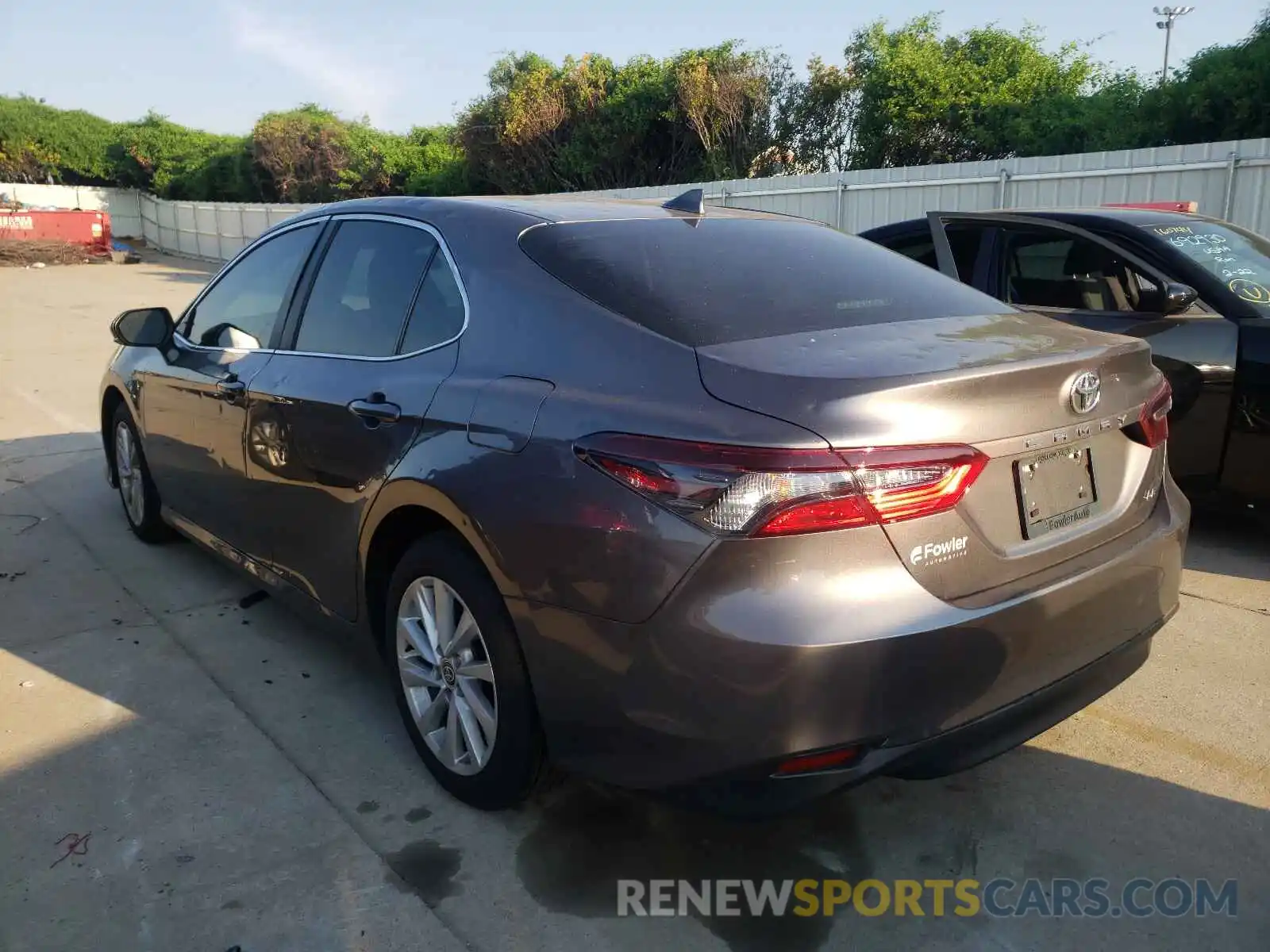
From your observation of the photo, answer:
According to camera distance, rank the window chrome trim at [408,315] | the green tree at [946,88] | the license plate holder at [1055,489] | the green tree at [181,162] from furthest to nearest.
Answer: the green tree at [181,162] → the green tree at [946,88] → the window chrome trim at [408,315] → the license plate holder at [1055,489]

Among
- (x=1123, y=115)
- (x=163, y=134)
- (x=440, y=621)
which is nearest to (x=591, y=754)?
(x=440, y=621)

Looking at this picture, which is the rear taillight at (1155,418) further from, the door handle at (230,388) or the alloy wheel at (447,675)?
the door handle at (230,388)

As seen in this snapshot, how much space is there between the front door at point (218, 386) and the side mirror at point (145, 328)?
0.06 meters

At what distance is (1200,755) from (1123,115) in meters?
17.7

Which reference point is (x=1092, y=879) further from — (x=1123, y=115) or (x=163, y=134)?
(x=163, y=134)

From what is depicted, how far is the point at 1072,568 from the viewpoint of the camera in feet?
7.94

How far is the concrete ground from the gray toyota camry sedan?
0.28 meters

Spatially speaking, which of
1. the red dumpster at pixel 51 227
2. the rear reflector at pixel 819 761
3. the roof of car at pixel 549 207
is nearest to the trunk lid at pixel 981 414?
the rear reflector at pixel 819 761

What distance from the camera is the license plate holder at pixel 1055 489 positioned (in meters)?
2.31

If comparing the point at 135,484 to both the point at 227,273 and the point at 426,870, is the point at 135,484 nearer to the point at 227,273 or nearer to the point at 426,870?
the point at 227,273

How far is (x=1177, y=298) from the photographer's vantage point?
4496mm

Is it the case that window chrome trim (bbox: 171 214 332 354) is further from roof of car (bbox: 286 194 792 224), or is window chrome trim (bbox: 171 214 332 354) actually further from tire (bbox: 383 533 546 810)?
tire (bbox: 383 533 546 810)

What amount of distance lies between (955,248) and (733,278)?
11.0 feet

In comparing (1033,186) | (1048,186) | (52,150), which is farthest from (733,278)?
(52,150)
